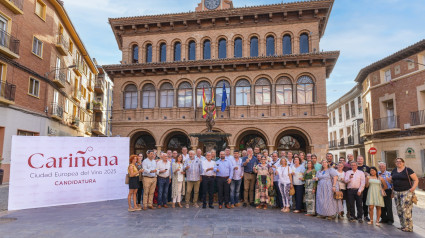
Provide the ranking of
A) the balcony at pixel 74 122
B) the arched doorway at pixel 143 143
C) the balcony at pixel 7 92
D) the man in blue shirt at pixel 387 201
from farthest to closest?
the balcony at pixel 74 122, the arched doorway at pixel 143 143, the balcony at pixel 7 92, the man in blue shirt at pixel 387 201

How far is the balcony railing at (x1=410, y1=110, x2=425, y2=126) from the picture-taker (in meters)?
20.6

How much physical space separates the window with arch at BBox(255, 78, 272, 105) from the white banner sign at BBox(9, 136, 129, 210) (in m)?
12.5

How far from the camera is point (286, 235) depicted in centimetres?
675

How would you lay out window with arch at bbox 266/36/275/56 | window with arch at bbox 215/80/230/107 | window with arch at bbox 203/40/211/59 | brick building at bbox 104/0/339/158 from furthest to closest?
window with arch at bbox 203/40/211/59 → window with arch at bbox 266/36/275/56 → window with arch at bbox 215/80/230/107 → brick building at bbox 104/0/339/158

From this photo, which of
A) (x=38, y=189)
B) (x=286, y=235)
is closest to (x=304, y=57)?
(x=286, y=235)

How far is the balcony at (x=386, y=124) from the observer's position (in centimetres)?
2277

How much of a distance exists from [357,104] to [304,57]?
1664cm

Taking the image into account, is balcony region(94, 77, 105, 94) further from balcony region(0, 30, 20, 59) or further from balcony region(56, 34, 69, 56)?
balcony region(0, 30, 20, 59)

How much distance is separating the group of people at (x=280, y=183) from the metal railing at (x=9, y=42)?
43.1ft

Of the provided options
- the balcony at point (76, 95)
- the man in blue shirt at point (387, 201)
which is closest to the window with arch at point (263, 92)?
the man in blue shirt at point (387, 201)

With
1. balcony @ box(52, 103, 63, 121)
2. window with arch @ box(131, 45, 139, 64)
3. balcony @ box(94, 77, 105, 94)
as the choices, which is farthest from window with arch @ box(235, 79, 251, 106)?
balcony @ box(94, 77, 105, 94)

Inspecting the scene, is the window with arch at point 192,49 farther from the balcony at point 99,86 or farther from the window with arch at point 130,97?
the balcony at point 99,86

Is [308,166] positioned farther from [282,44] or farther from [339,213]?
[282,44]

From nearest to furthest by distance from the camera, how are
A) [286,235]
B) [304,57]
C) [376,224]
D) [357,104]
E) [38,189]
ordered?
[286,235]
[376,224]
[38,189]
[304,57]
[357,104]
